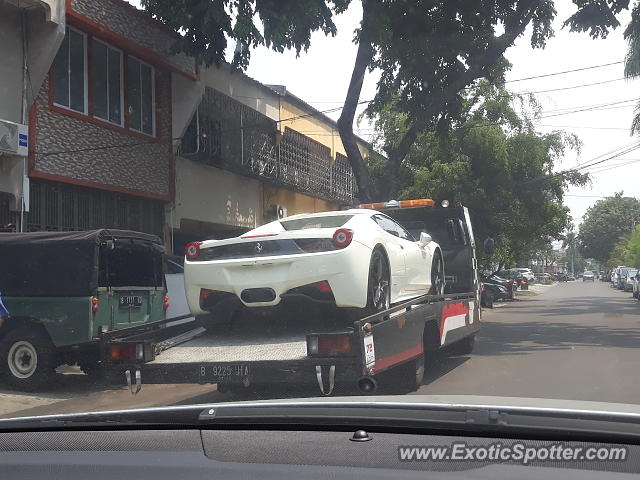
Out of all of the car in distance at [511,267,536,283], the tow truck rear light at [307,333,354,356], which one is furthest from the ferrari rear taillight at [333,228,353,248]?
the car in distance at [511,267,536,283]

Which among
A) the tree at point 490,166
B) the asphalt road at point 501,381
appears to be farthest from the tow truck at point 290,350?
the tree at point 490,166

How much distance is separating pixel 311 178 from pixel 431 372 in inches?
647

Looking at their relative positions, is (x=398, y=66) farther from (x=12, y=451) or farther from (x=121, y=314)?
(x=12, y=451)

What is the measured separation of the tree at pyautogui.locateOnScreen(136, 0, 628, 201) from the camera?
15234 millimetres

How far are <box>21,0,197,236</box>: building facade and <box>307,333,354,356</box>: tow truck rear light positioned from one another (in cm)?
919

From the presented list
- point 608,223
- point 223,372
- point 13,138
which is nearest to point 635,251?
point 608,223

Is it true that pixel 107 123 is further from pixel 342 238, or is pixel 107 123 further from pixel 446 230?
pixel 342 238

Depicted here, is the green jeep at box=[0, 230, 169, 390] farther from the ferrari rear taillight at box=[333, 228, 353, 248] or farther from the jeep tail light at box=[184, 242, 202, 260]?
the ferrari rear taillight at box=[333, 228, 353, 248]

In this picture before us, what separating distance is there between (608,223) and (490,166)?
263ft

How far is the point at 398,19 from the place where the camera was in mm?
17344

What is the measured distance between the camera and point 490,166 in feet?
88.4

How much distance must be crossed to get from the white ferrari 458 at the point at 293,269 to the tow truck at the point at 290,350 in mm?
363

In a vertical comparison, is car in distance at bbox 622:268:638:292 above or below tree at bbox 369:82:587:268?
below

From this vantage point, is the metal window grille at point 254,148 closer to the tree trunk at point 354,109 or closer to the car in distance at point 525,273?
the tree trunk at point 354,109
